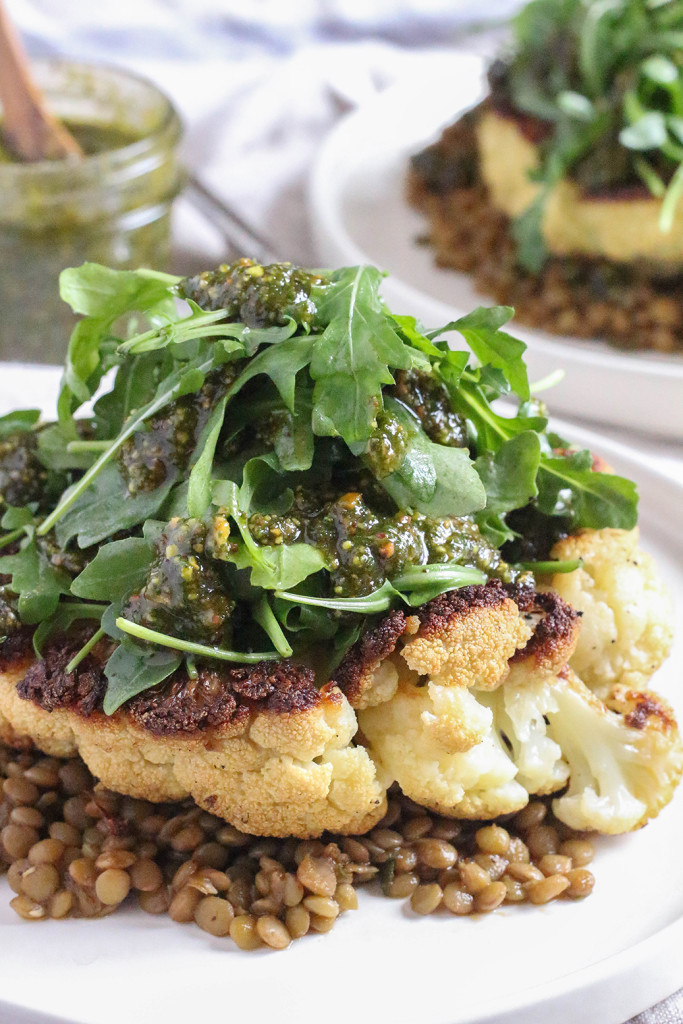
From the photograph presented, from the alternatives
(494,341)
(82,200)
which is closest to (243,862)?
(494,341)

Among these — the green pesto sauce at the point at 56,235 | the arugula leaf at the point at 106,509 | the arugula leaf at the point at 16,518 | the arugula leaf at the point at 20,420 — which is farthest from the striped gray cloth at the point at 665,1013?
the green pesto sauce at the point at 56,235

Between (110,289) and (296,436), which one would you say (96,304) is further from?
(296,436)

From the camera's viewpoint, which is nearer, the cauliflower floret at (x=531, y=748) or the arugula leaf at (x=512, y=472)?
the cauliflower floret at (x=531, y=748)

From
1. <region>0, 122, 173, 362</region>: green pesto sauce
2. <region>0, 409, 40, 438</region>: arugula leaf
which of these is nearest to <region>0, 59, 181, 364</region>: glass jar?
<region>0, 122, 173, 362</region>: green pesto sauce

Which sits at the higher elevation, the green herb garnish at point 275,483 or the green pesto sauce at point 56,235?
the green herb garnish at point 275,483

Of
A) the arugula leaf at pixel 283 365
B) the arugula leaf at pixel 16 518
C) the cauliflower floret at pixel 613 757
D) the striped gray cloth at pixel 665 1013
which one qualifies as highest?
the arugula leaf at pixel 283 365

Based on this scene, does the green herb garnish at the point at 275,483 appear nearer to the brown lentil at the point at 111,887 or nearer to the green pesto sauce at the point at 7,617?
the green pesto sauce at the point at 7,617

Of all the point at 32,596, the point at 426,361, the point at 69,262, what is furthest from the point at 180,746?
the point at 69,262
